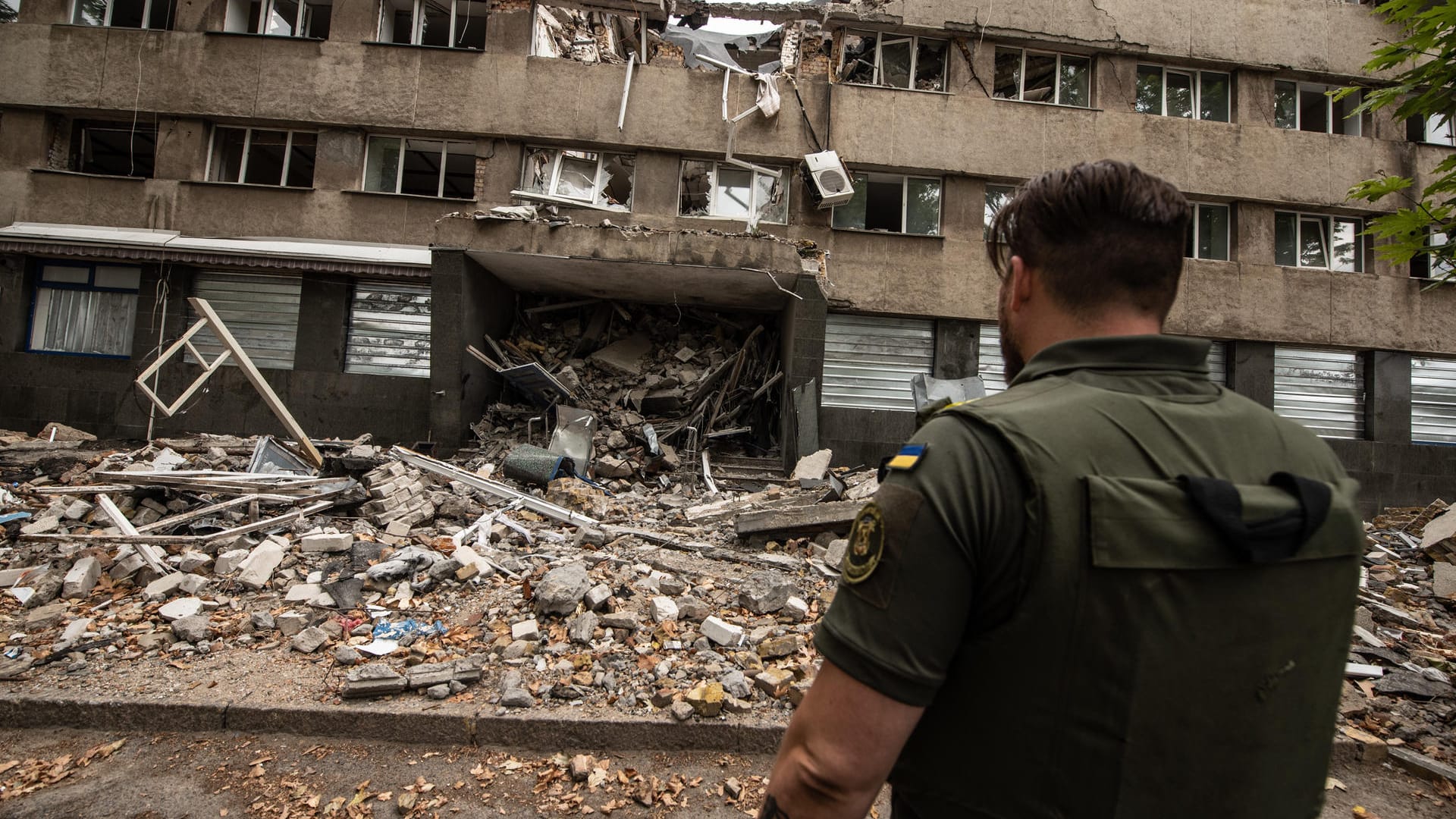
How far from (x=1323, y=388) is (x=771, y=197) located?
1142 centimetres

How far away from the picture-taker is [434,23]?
13141mm

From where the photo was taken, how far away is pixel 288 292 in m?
11.7

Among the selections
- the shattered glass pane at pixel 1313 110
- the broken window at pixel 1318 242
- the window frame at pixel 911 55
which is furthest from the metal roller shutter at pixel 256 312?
the shattered glass pane at pixel 1313 110

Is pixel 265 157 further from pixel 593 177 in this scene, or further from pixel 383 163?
pixel 593 177

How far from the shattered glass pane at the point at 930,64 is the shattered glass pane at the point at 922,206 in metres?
2.11

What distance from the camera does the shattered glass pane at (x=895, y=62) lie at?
13078 millimetres

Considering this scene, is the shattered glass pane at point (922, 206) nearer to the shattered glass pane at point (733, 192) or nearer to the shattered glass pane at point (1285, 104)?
the shattered glass pane at point (733, 192)

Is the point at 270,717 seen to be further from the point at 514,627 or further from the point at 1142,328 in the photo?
the point at 1142,328

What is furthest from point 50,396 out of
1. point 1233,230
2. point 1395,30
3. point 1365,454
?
point 1395,30

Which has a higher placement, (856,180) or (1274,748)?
(856,180)

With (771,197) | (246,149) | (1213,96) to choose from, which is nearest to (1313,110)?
(1213,96)

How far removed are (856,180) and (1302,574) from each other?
1292 centimetres

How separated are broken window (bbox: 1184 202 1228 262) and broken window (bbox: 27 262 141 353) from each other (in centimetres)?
2038

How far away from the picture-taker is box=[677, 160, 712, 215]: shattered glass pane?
12.8 m
